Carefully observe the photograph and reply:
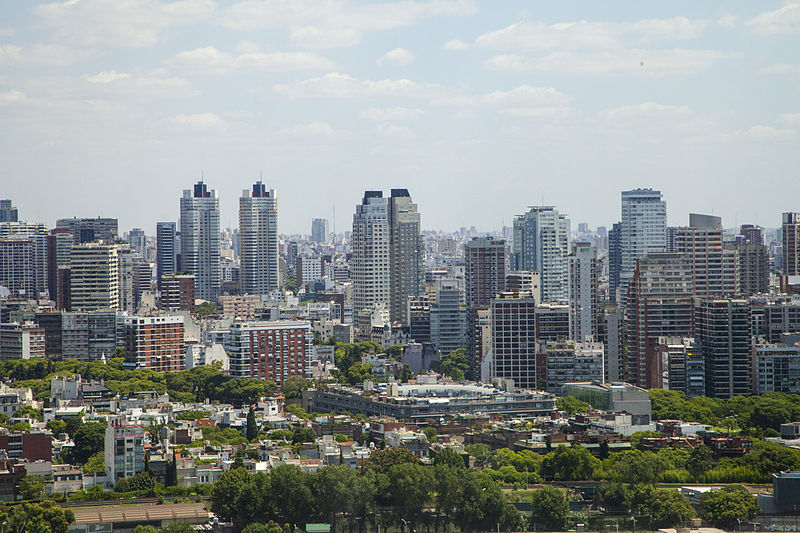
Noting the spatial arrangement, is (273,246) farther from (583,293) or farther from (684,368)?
(684,368)

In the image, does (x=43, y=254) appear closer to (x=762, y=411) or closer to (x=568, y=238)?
(x=568, y=238)

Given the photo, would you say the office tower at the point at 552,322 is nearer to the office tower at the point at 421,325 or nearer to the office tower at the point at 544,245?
the office tower at the point at 421,325

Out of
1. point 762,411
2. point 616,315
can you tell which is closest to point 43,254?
point 616,315

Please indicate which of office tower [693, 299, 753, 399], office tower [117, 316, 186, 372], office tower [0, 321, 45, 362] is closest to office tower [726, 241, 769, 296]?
office tower [693, 299, 753, 399]

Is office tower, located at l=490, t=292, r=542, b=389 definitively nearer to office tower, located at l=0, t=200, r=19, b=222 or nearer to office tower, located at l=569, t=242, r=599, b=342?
office tower, located at l=569, t=242, r=599, b=342

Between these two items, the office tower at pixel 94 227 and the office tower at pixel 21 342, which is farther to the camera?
the office tower at pixel 94 227


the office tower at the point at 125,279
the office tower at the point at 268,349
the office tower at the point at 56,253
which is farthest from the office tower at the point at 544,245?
the office tower at the point at 56,253
